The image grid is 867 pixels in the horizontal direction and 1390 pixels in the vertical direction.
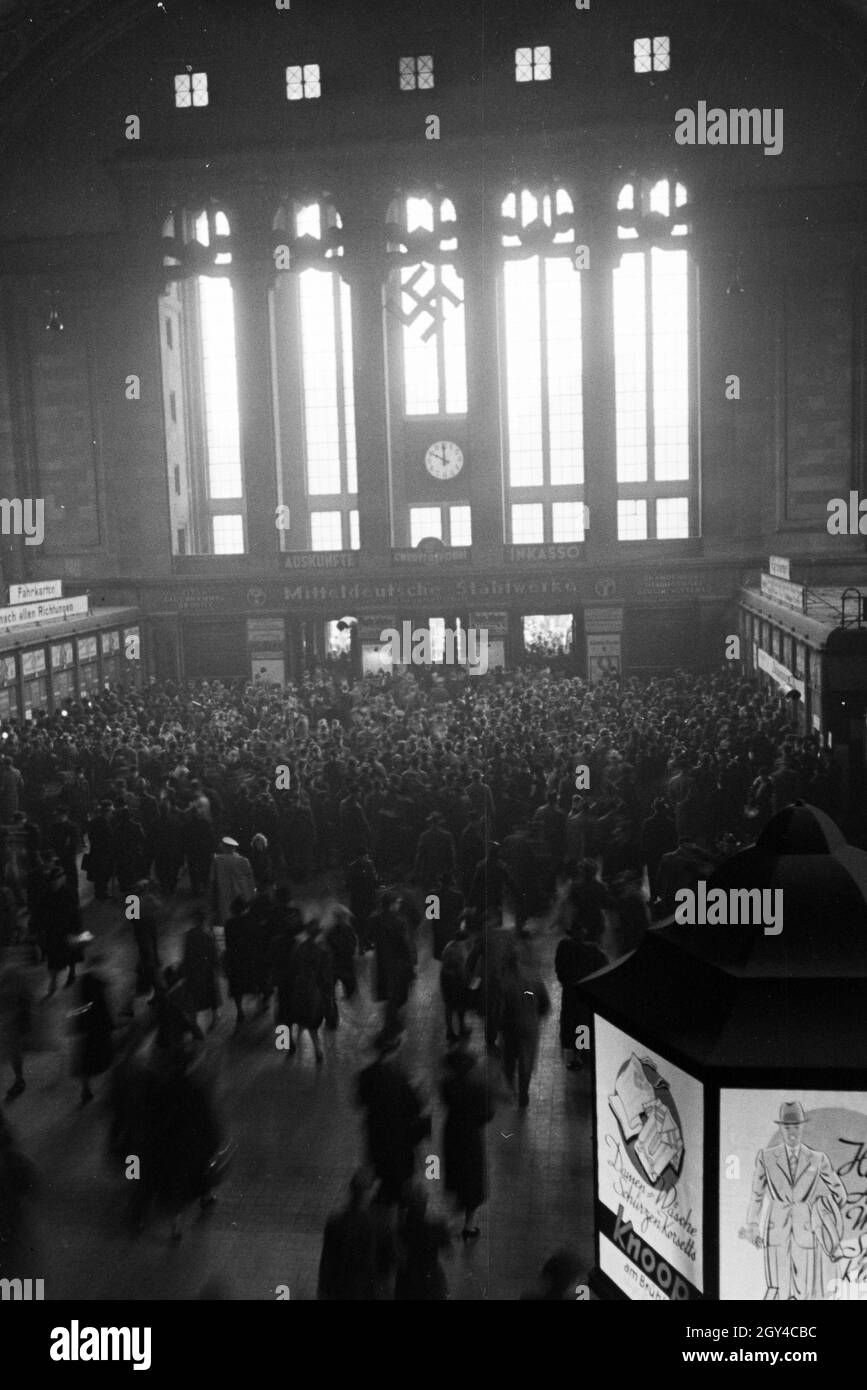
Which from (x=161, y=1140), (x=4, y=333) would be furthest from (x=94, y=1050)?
(x=4, y=333)

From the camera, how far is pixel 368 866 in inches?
419

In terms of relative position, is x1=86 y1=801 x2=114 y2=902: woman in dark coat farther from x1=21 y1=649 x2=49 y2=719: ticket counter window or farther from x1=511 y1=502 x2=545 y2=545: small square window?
x1=511 y1=502 x2=545 y2=545: small square window

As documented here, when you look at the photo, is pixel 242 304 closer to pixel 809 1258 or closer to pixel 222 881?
pixel 222 881

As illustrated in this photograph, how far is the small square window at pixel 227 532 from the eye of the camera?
18.0 meters

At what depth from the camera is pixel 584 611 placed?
44.7ft

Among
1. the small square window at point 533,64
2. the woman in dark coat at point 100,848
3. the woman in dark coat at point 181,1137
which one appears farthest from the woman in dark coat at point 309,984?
the small square window at point 533,64

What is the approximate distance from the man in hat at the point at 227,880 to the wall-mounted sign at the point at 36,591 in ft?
18.1

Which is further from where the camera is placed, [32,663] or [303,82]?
[303,82]

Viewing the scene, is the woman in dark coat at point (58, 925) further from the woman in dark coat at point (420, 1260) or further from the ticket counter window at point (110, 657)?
the ticket counter window at point (110, 657)

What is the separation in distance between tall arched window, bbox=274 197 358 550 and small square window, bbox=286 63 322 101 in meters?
4.51

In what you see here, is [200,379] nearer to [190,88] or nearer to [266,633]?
[190,88]

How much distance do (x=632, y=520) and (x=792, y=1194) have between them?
1036cm

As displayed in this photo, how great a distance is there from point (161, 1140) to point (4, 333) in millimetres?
12778

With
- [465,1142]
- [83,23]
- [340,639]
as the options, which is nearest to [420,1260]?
[465,1142]
